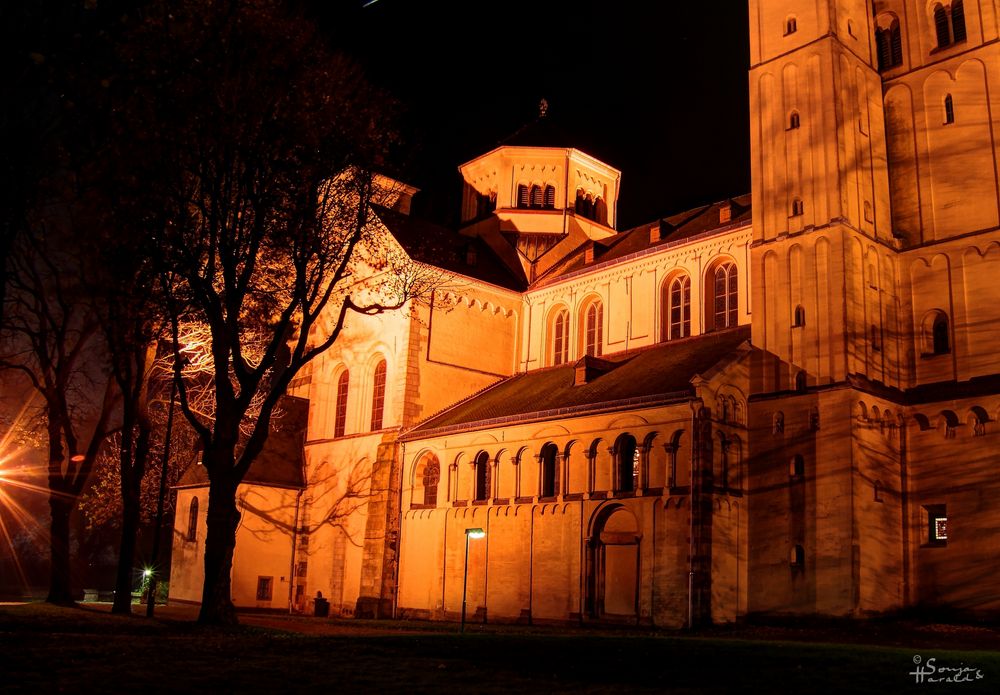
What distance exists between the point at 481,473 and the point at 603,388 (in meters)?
6.23

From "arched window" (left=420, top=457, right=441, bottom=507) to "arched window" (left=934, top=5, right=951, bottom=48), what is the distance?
24420 millimetres

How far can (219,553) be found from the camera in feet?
72.1

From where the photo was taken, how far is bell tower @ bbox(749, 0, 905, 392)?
29828mm

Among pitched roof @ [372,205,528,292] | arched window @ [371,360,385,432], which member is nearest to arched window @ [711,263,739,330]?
pitched roof @ [372,205,528,292]

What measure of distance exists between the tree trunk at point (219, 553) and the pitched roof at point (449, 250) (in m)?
19.4

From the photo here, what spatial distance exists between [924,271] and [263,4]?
74.2ft

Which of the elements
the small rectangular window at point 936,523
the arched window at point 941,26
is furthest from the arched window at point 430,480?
the arched window at point 941,26

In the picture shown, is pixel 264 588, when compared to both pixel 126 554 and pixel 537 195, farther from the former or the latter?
pixel 537 195

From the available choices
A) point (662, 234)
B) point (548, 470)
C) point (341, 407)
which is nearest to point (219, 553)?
point (548, 470)

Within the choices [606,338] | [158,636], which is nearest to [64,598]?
[158,636]

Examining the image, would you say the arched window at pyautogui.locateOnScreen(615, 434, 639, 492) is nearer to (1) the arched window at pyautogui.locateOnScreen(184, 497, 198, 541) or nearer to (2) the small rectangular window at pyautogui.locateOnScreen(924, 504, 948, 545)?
(2) the small rectangular window at pyautogui.locateOnScreen(924, 504, 948, 545)

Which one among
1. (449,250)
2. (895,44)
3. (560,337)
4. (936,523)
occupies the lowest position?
(936,523)

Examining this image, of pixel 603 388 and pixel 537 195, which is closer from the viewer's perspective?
pixel 603 388

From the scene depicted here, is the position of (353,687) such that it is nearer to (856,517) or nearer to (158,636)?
(158,636)
